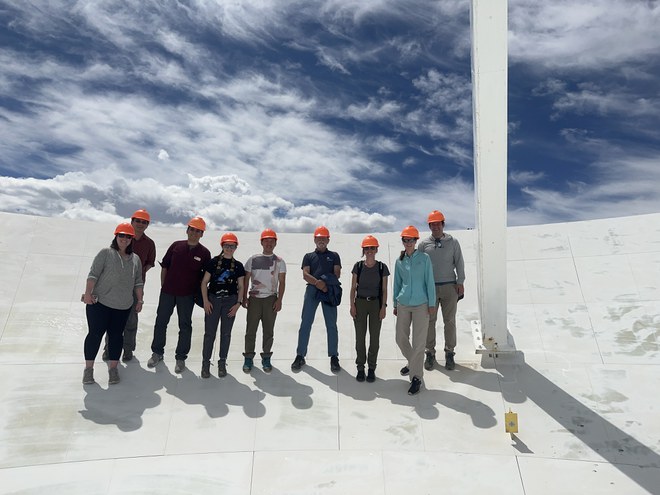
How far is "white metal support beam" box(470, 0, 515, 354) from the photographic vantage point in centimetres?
436

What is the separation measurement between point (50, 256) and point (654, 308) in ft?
27.0

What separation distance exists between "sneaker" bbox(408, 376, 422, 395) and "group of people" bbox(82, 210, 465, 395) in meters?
0.01

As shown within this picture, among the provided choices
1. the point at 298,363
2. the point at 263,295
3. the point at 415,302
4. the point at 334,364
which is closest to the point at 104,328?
the point at 263,295

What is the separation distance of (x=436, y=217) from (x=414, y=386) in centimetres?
175

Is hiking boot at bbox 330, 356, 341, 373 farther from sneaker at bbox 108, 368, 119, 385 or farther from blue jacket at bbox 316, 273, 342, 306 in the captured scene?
sneaker at bbox 108, 368, 119, 385

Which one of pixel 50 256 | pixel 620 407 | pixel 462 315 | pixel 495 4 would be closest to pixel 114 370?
pixel 50 256

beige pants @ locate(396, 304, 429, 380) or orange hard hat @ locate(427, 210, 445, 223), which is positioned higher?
orange hard hat @ locate(427, 210, 445, 223)

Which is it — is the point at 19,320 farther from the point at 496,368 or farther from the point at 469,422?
the point at 496,368

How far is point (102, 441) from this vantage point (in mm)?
3574

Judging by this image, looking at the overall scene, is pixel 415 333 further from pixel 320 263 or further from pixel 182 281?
pixel 182 281

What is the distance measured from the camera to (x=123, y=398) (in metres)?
4.13

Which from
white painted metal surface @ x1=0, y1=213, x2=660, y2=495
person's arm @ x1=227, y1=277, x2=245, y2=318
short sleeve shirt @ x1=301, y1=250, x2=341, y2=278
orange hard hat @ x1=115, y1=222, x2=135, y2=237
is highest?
orange hard hat @ x1=115, y1=222, x2=135, y2=237

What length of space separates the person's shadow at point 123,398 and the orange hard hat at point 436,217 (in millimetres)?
3212

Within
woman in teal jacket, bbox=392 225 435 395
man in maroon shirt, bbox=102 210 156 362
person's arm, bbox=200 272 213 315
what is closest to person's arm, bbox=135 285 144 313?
man in maroon shirt, bbox=102 210 156 362
